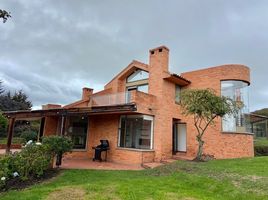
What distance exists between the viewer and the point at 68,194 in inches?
295

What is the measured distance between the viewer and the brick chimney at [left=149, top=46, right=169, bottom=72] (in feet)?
57.7

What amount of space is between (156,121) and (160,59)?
4.70 metres

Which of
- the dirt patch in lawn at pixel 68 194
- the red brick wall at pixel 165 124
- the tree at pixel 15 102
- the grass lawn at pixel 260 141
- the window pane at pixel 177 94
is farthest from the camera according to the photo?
the tree at pixel 15 102

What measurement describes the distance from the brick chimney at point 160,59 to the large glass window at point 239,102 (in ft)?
14.9

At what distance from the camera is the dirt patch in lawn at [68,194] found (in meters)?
7.12

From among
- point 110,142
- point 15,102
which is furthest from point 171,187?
point 15,102

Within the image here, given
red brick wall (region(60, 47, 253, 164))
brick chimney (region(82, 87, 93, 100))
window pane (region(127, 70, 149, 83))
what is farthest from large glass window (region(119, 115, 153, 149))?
brick chimney (region(82, 87, 93, 100))

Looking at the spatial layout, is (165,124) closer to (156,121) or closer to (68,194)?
(156,121)

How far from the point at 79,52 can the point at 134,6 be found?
7.53 m

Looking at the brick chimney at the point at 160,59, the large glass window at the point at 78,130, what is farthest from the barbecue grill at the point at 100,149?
the brick chimney at the point at 160,59

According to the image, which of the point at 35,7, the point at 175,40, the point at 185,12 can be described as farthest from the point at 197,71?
the point at 35,7

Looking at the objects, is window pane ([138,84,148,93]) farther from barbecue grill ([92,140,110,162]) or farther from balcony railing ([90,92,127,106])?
barbecue grill ([92,140,110,162])

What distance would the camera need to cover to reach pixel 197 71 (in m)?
18.9

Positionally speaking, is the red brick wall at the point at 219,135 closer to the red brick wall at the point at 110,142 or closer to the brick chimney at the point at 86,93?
the red brick wall at the point at 110,142
